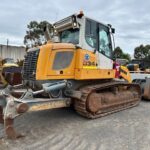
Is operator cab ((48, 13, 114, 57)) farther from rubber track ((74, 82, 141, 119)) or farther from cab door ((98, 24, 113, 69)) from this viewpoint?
rubber track ((74, 82, 141, 119))

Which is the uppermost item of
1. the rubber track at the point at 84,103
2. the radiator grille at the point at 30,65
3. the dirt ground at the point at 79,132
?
the radiator grille at the point at 30,65

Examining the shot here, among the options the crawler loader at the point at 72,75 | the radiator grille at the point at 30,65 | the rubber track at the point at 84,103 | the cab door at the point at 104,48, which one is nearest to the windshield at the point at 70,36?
the crawler loader at the point at 72,75

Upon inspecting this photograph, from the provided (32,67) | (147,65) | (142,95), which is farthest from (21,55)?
(32,67)

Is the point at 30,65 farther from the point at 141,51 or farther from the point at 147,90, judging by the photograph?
the point at 141,51

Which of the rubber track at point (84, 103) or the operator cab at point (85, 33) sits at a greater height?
the operator cab at point (85, 33)

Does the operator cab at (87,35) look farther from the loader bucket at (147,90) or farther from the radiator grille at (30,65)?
the loader bucket at (147,90)

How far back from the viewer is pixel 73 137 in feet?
19.0

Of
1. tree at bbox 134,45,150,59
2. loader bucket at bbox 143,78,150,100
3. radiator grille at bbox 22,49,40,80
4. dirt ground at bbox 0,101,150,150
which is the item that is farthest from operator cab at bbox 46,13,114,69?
tree at bbox 134,45,150,59

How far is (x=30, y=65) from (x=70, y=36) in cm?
151

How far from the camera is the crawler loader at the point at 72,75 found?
6445 millimetres

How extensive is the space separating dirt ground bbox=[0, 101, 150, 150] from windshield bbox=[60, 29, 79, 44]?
214cm

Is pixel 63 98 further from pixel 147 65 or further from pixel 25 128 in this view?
pixel 147 65

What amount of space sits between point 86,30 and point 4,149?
154 inches

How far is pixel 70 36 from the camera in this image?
7785 millimetres
